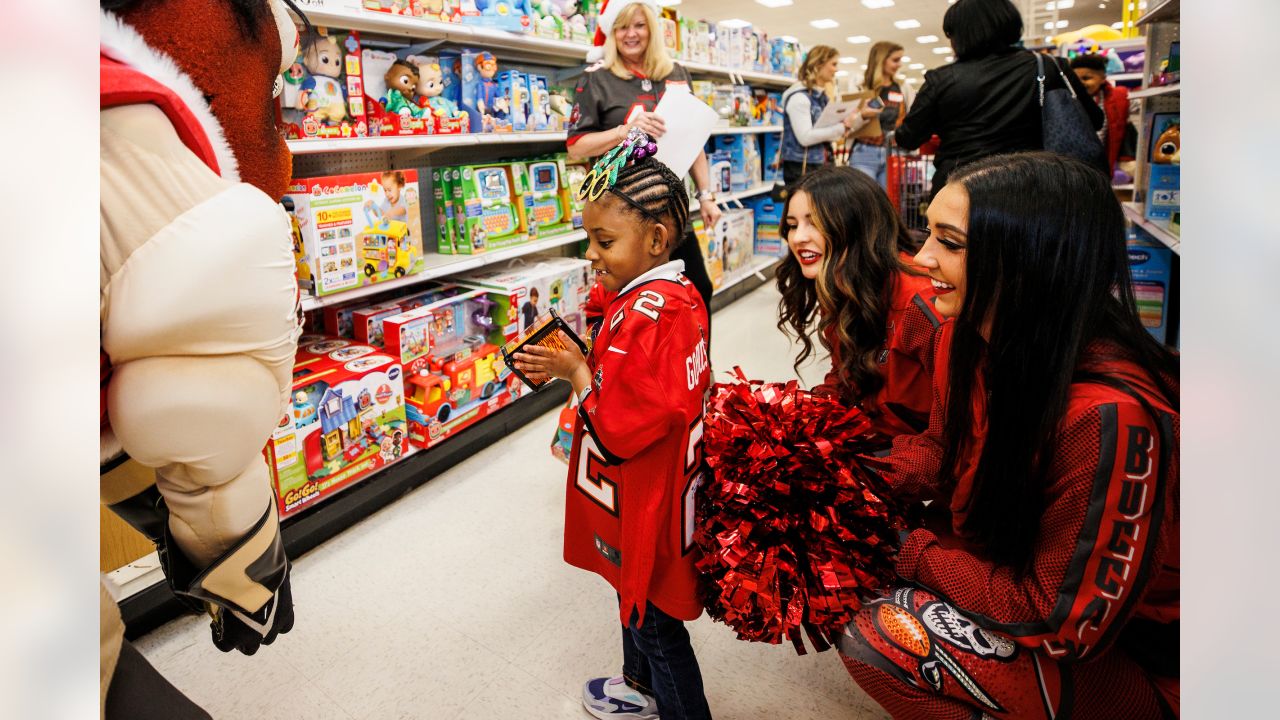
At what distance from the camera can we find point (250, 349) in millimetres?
685

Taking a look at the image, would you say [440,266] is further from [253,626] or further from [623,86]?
[253,626]

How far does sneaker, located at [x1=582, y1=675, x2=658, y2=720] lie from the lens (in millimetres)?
1706

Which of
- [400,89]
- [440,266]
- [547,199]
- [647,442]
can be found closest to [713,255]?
[547,199]

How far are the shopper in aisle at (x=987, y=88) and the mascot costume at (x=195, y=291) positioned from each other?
9.22ft

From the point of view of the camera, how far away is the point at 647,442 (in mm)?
1394

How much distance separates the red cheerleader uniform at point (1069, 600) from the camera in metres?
1.08

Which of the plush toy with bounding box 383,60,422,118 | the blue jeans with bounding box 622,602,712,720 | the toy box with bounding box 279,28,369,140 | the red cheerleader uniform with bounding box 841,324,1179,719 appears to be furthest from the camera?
the plush toy with bounding box 383,60,422,118

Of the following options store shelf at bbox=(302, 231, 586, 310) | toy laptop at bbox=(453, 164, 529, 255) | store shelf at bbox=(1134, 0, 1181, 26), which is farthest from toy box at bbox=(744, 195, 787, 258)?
toy laptop at bbox=(453, 164, 529, 255)

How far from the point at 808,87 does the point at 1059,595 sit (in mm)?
4657

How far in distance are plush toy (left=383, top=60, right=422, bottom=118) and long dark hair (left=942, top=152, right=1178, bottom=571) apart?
2.10m

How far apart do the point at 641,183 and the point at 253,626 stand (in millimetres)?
1040

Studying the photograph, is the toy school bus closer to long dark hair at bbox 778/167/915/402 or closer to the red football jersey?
the red football jersey

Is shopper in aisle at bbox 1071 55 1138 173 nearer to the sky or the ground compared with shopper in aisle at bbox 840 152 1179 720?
nearer to the sky

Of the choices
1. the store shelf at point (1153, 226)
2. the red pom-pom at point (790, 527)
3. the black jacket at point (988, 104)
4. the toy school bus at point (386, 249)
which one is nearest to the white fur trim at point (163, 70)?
the red pom-pom at point (790, 527)
